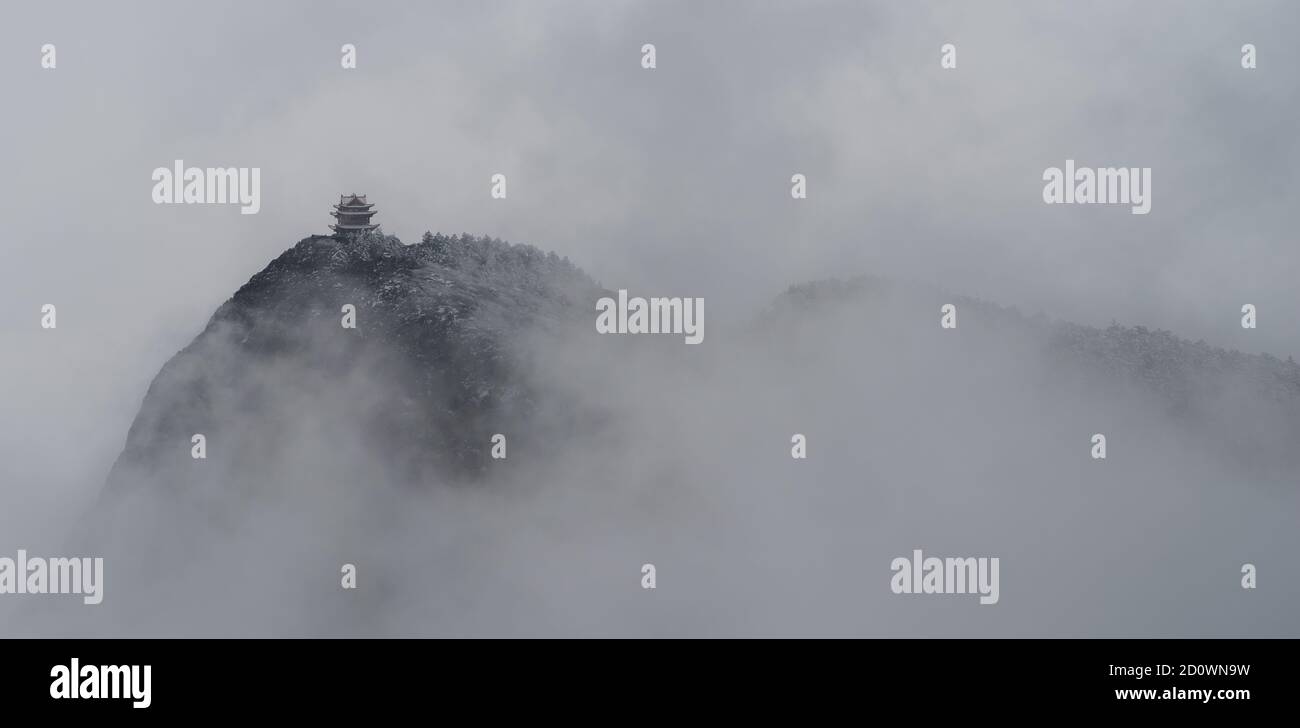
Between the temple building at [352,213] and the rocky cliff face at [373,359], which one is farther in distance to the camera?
the rocky cliff face at [373,359]

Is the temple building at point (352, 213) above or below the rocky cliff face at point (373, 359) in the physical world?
above

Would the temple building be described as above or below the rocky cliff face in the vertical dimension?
above

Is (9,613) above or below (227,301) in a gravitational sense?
below

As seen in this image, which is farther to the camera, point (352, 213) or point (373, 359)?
point (373, 359)

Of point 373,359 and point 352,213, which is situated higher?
point 352,213

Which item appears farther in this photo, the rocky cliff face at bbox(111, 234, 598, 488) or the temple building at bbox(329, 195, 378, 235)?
the rocky cliff face at bbox(111, 234, 598, 488)
